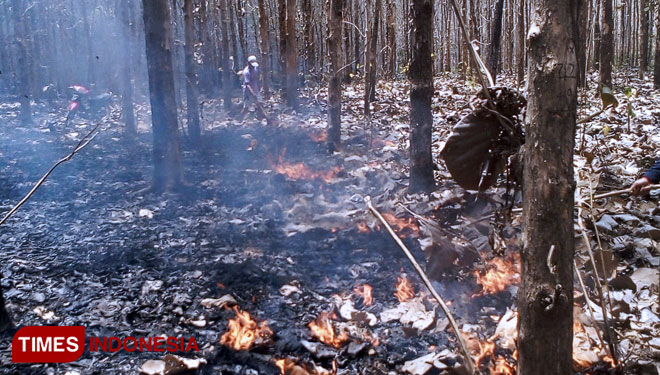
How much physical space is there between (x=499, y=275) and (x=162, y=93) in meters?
5.45

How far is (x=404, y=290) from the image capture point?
163 inches

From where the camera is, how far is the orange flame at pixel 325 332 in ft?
11.2

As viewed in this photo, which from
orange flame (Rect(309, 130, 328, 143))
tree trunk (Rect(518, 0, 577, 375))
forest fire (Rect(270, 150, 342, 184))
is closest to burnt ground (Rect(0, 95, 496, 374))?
forest fire (Rect(270, 150, 342, 184))

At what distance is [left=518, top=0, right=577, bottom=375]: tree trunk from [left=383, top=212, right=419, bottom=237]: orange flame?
3284 millimetres

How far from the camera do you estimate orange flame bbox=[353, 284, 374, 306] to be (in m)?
4.02

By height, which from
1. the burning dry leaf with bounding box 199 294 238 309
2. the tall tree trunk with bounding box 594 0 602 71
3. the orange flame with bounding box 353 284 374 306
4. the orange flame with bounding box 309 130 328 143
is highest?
the tall tree trunk with bounding box 594 0 602 71

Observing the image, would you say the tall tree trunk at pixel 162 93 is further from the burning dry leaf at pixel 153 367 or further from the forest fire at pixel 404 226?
the burning dry leaf at pixel 153 367

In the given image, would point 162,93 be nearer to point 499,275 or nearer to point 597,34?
point 499,275

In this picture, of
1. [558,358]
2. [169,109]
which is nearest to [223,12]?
[169,109]

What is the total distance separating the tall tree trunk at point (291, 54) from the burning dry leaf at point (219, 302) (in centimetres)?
983

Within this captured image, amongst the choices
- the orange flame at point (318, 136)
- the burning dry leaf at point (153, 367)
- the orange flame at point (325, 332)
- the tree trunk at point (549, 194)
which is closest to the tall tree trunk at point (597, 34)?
the orange flame at point (318, 136)

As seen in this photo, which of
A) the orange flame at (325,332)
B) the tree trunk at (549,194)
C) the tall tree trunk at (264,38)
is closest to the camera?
the tree trunk at (549,194)

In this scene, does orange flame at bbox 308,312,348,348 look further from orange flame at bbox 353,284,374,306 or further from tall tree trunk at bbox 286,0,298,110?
tall tree trunk at bbox 286,0,298,110

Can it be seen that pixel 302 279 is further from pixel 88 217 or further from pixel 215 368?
pixel 88 217
